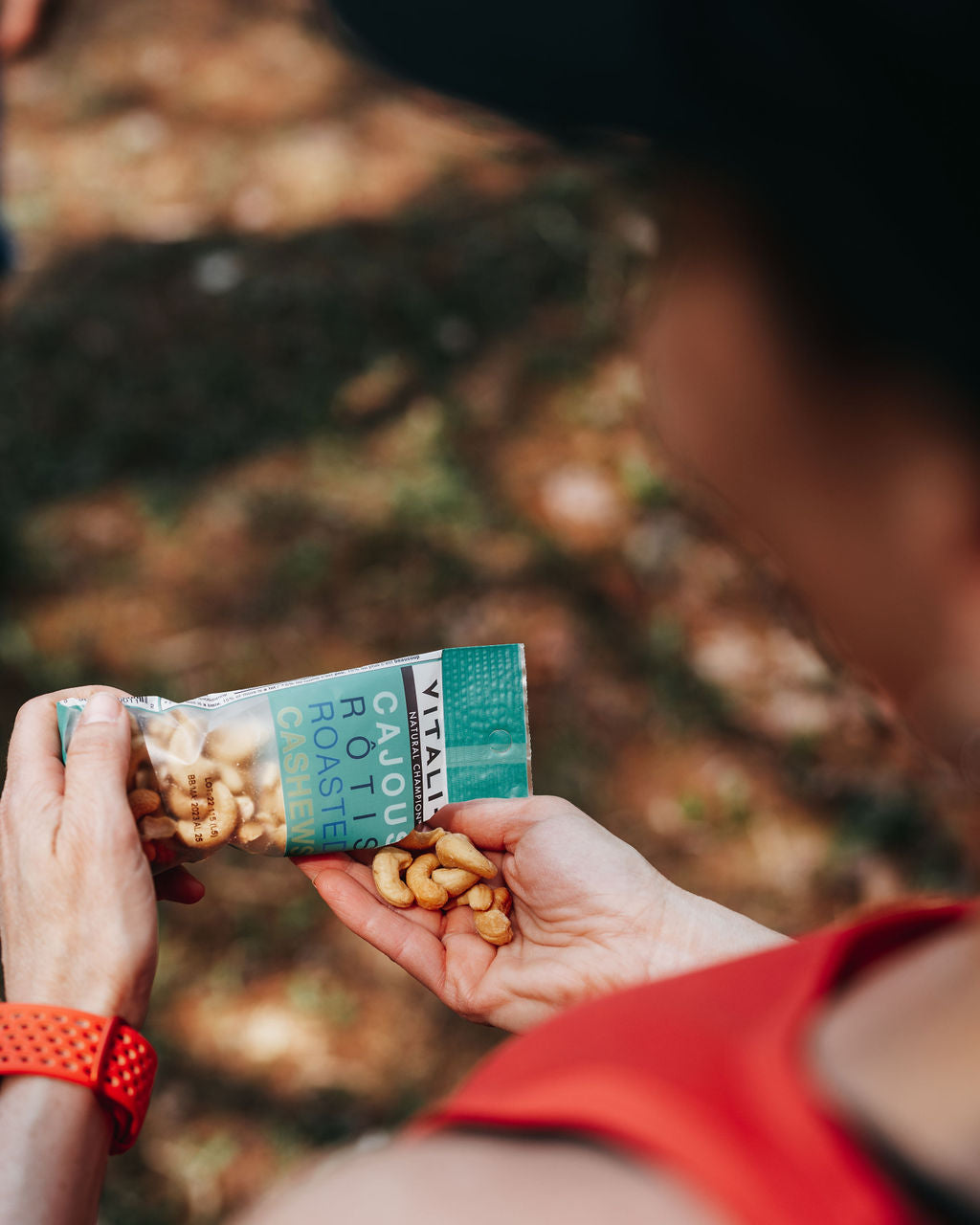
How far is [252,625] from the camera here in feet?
6.70

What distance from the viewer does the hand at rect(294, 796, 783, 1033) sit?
40.4 inches

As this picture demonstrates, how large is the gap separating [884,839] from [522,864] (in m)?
0.99

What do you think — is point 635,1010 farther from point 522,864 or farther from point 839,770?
point 839,770

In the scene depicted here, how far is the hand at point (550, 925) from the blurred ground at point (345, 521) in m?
0.56

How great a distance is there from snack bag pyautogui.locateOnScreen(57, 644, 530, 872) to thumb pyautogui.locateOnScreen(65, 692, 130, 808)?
0.09 ft

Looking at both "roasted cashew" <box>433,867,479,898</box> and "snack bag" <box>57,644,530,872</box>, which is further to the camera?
Result: "roasted cashew" <box>433,867,479,898</box>

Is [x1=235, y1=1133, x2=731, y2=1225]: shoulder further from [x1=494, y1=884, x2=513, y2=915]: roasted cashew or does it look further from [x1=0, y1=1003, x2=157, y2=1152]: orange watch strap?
[x1=494, y1=884, x2=513, y2=915]: roasted cashew

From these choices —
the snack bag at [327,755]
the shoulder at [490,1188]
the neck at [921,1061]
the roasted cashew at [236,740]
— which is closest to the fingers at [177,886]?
the snack bag at [327,755]

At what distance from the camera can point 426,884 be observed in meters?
1.10

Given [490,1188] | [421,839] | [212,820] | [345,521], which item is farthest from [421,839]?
[345,521]

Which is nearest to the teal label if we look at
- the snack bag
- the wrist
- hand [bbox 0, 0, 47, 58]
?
the snack bag

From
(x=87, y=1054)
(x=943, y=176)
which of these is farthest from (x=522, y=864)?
(x=943, y=176)

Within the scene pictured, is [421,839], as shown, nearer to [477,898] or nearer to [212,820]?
[477,898]

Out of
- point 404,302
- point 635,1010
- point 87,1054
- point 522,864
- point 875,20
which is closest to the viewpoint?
point 875,20
